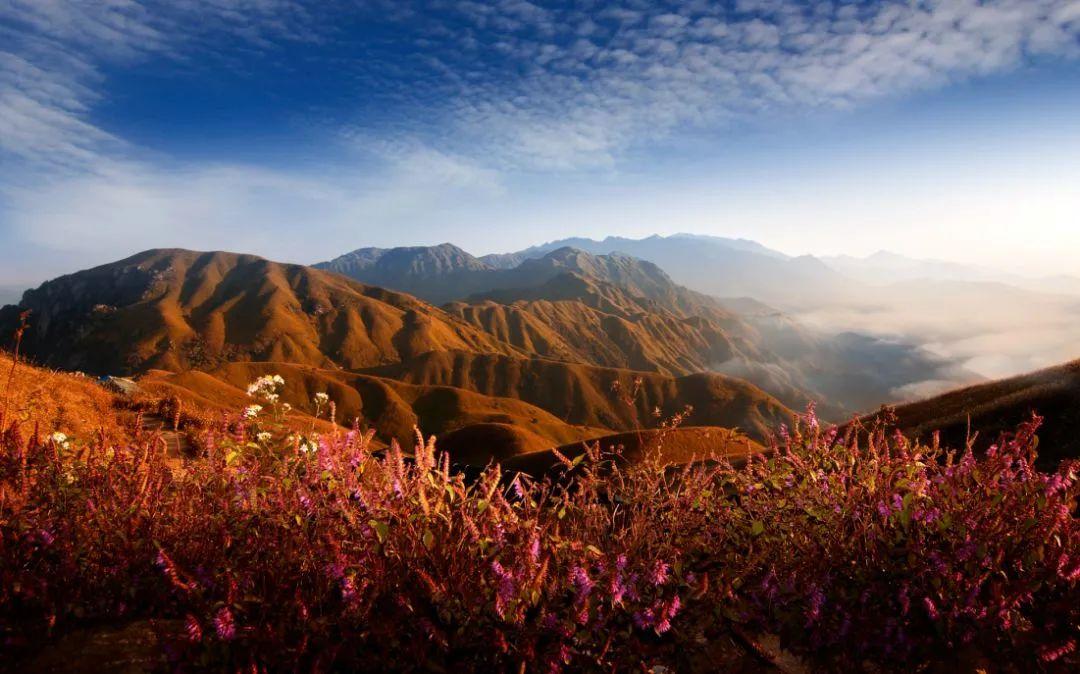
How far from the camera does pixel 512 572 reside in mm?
2777

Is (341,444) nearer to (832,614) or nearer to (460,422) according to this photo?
(832,614)

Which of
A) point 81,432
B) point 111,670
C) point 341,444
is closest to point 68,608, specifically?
point 111,670

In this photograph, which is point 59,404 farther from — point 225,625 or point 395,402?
point 395,402

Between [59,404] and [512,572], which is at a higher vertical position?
[512,572]

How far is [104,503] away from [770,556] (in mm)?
4658

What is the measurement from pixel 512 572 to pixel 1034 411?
9718mm

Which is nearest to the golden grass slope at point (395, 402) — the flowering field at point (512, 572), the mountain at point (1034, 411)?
the mountain at point (1034, 411)

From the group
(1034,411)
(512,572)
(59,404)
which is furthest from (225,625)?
(59,404)

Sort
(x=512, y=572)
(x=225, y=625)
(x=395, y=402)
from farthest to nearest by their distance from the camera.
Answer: (x=395, y=402)
(x=512, y=572)
(x=225, y=625)

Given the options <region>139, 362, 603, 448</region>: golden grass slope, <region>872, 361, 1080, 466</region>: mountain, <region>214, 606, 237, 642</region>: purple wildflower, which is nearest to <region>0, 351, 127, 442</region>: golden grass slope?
<region>214, 606, 237, 642</region>: purple wildflower

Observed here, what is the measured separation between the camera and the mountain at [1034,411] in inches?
473

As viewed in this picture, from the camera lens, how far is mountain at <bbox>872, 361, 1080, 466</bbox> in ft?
39.4

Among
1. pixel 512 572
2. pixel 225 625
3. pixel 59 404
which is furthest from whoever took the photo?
pixel 59 404

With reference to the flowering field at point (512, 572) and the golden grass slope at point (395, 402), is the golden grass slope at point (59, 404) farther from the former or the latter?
the golden grass slope at point (395, 402)
